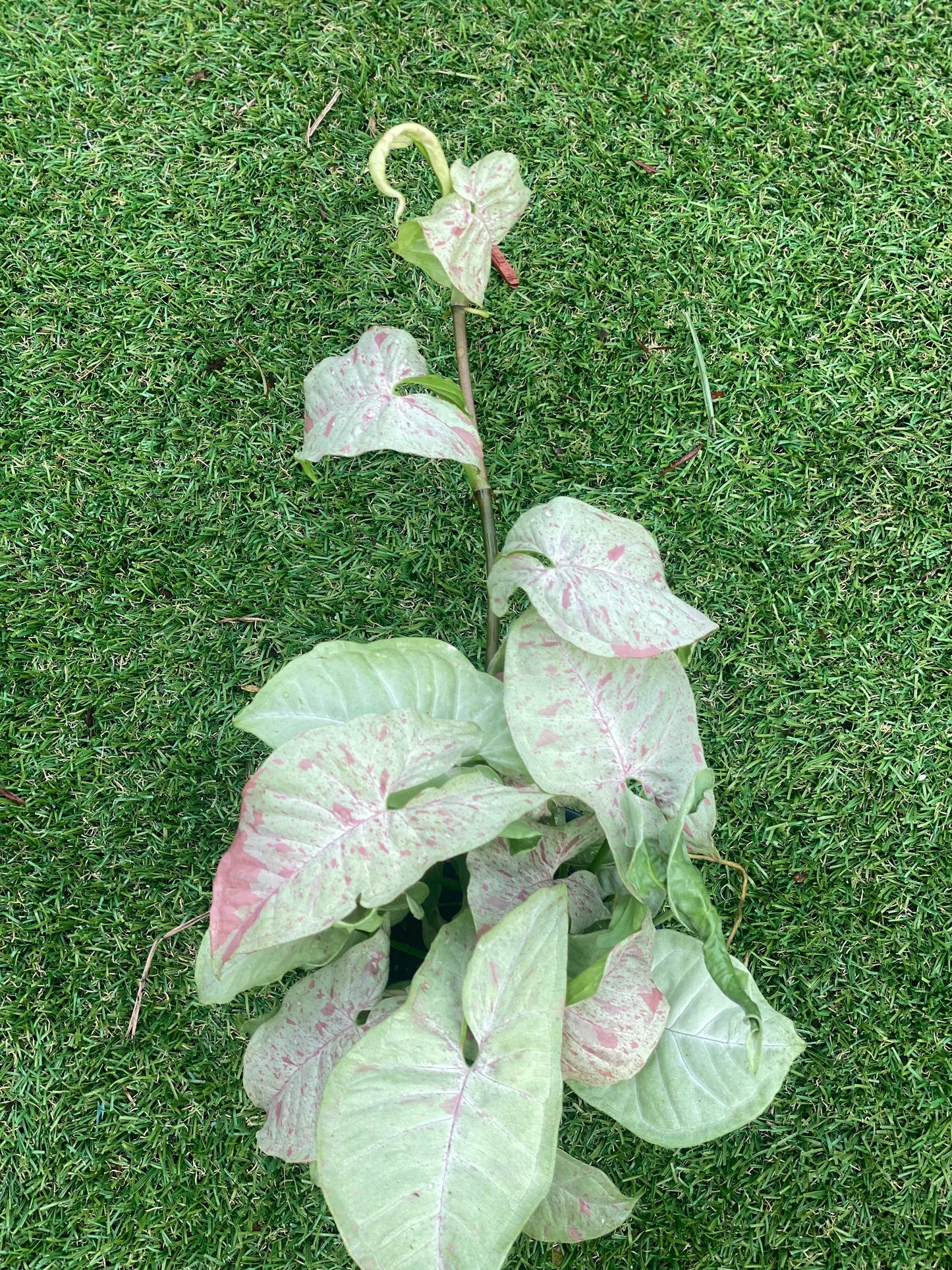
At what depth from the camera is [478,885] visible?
89cm

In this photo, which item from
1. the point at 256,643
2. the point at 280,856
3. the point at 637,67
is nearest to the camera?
the point at 280,856

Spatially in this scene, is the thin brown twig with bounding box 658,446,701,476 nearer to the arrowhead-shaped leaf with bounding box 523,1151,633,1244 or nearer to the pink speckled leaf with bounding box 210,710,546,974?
the pink speckled leaf with bounding box 210,710,546,974

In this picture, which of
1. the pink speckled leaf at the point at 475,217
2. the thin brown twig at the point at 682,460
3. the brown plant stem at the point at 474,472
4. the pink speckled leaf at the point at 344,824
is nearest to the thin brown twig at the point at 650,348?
the thin brown twig at the point at 682,460

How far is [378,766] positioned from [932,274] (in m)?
1.26

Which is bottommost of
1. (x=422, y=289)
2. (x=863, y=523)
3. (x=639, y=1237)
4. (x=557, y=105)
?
(x=639, y=1237)

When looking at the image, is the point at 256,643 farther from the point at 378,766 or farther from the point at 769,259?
→ the point at 769,259

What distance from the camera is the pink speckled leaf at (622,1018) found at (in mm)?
836

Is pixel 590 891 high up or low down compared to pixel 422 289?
down

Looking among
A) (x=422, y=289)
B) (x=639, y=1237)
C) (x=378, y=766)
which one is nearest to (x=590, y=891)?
(x=378, y=766)

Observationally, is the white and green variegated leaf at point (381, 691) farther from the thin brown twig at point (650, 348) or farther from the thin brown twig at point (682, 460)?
the thin brown twig at point (650, 348)

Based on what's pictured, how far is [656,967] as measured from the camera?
96 centimetres

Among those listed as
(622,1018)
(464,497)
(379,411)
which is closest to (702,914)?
(622,1018)

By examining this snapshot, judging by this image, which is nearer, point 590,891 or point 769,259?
point 590,891

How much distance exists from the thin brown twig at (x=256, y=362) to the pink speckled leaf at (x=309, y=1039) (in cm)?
88
